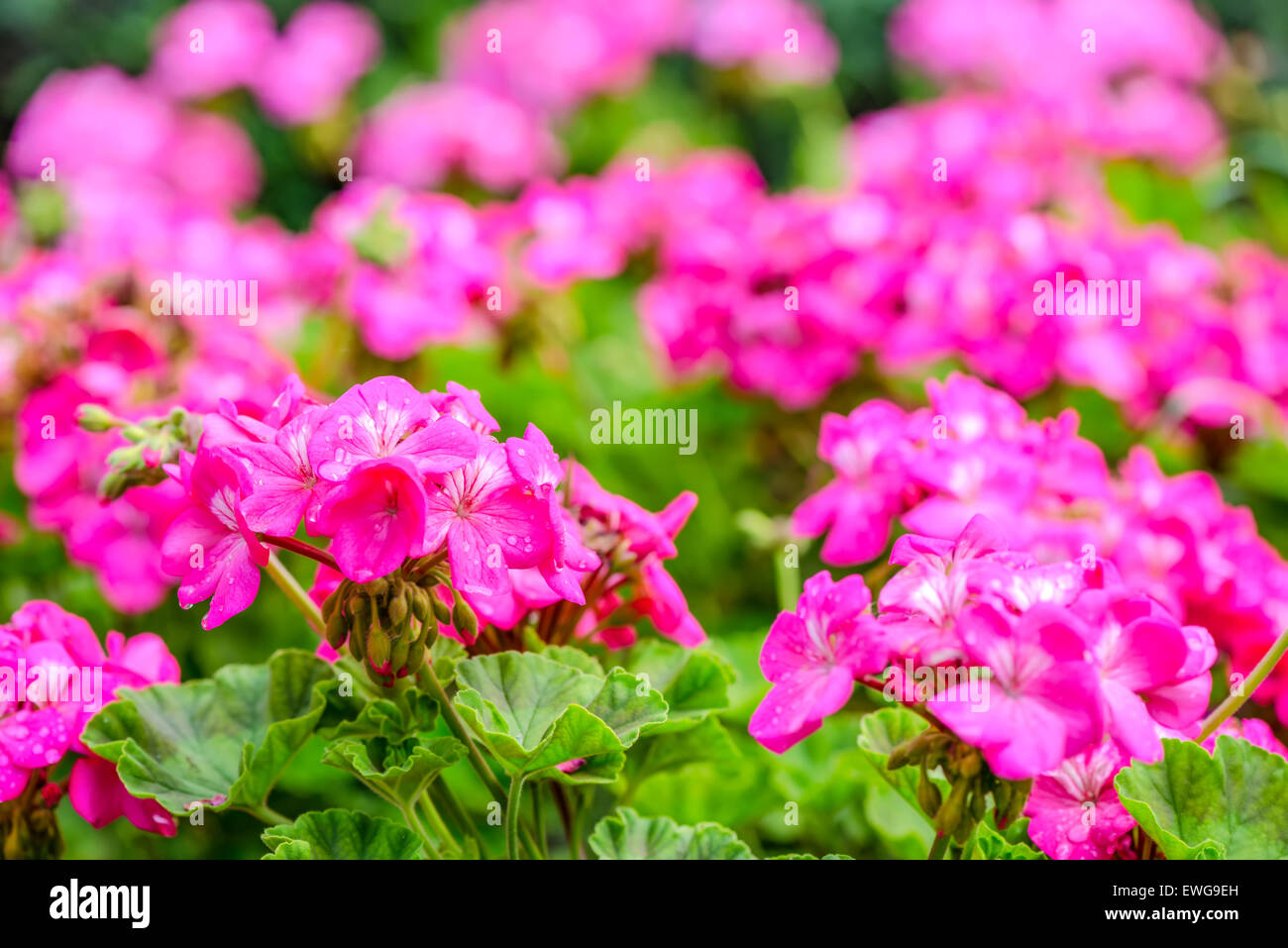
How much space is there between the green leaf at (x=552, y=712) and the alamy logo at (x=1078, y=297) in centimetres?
83

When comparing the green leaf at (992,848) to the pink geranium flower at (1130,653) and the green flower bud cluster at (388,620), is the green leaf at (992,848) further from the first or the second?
the green flower bud cluster at (388,620)

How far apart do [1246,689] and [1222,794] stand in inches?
2.8

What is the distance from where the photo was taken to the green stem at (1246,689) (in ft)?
2.74

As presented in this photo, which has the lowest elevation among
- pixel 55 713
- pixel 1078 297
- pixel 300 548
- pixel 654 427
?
pixel 55 713

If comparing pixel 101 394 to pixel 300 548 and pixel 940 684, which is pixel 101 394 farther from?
pixel 940 684

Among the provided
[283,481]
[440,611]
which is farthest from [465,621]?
[283,481]

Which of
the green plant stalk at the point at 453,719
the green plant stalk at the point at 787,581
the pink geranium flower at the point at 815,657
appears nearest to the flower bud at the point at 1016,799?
the pink geranium flower at the point at 815,657

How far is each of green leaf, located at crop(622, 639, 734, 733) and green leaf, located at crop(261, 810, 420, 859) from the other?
21cm

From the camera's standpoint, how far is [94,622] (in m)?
1.38

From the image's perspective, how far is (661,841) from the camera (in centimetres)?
91

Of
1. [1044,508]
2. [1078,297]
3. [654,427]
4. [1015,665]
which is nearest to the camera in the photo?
[1015,665]

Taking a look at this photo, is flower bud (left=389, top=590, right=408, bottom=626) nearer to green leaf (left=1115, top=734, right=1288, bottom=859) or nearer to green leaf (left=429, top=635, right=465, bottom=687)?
green leaf (left=429, top=635, right=465, bottom=687)
